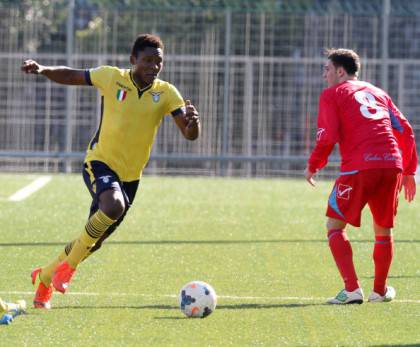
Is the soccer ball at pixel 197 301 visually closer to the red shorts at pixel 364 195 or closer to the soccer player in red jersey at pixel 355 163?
the soccer player in red jersey at pixel 355 163

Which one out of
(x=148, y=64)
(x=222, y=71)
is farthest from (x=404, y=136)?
(x=222, y=71)

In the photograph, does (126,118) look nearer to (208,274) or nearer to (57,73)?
(57,73)

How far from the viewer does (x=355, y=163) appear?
818 centimetres

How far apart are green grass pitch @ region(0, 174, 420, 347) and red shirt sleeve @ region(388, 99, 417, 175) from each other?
37.9 inches

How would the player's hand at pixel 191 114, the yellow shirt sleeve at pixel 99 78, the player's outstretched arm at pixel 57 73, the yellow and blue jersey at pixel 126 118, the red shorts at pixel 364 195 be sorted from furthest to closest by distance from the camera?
the yellow shirt sleeve at pixel 99 78 → the yellow and blue jersey at pixel 126 118 → the red shorts at pixel 364 195 → the player's outstretched arm at pixel 57 73 → the player's hand at pixel 191 114

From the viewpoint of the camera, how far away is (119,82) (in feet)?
27.4

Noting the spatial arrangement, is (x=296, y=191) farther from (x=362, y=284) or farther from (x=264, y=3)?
(x=362, y=284)

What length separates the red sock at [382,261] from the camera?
816 cm

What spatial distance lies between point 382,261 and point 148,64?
212cm

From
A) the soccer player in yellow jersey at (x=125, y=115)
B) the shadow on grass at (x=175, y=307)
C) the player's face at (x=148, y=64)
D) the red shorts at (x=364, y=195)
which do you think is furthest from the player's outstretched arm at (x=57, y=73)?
the red shorts at (x=364, y=195)

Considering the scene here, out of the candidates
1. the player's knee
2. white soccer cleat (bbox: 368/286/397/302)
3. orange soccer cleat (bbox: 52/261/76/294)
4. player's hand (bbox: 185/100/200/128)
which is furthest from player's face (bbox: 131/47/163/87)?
white soccer cleat (bbox: 368/286/397/302)

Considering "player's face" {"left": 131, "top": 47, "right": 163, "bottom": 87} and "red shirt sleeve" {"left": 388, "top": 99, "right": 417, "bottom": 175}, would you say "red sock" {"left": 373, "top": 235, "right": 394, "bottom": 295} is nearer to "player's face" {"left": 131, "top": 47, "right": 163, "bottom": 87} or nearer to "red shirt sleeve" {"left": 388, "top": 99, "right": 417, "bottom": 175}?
"red shirt sleeve" {"left": 388, "top": 99, "right": 417, "bottom": 175}

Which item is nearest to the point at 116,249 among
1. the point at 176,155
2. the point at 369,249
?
the point at 369,249

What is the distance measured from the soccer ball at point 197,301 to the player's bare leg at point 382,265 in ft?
4.49
